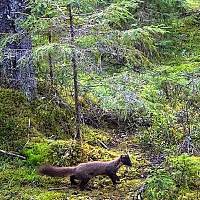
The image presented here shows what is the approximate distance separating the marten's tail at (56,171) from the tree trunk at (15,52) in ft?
7.20

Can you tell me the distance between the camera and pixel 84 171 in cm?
708

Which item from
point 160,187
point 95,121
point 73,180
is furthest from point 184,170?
point 95,121

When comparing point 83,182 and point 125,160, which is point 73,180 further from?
point 125,160

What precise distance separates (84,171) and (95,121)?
9.44 ft

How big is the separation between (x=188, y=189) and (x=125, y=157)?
1217 millimetres

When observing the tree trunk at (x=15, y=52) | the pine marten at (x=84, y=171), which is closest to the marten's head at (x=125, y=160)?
the pine marten at (x=84, y=171)

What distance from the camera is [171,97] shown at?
11.2 metres

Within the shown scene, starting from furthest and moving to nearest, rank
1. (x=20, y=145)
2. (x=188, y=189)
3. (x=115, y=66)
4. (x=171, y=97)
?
(x=115, y=66) < (x=171, y=97) < (x=20, y=145) < (x=188, y=189)

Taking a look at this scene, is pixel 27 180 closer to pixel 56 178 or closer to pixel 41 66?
pixel 56 178

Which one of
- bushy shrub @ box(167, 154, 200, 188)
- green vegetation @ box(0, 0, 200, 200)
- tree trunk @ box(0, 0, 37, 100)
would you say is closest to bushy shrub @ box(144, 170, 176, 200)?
green vegetation @ box(0, 0, 200, 200)

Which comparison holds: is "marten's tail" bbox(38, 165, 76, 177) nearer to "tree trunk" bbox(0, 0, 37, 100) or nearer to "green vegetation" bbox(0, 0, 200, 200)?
"green vegetation" bbox(0, 0, 200, 200)

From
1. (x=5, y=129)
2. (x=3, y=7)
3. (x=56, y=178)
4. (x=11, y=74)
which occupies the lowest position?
(x=56, y=178)

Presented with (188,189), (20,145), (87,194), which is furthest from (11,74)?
(188,189)

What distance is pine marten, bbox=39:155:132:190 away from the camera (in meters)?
A: 7.01
